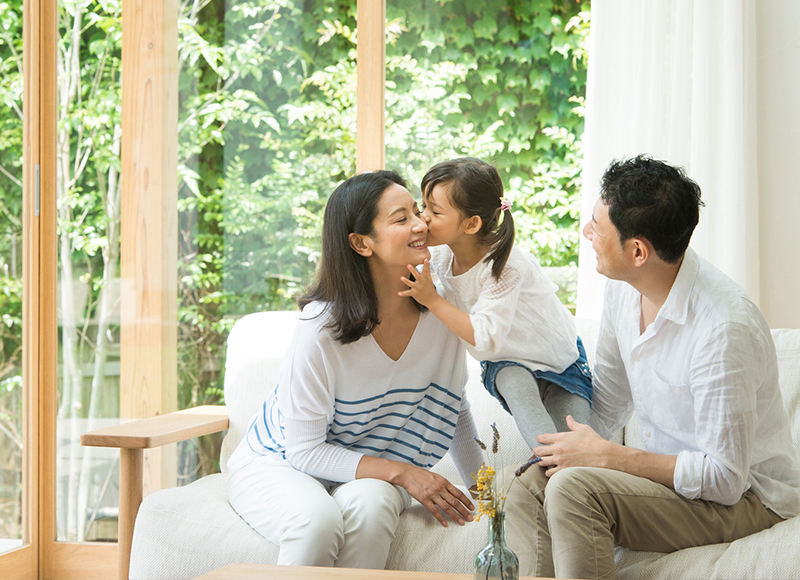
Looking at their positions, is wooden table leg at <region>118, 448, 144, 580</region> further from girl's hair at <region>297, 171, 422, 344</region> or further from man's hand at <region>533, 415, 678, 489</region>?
man's hand at <region>533, 415, 678, 489</region>

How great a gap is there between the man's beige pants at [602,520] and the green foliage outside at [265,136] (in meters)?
1.38

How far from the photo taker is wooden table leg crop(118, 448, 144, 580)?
6.30 feet

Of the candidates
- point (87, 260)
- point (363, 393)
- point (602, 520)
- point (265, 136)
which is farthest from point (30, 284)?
point (602, 520)

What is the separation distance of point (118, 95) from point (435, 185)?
1.64 meters

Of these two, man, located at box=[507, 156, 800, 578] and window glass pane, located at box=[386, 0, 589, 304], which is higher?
window glass pane, located at box=[386, 0, 589, 304]

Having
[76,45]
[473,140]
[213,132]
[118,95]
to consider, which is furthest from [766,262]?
[76,45]

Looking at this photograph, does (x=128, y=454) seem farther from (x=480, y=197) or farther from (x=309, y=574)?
(x=480, y=197)

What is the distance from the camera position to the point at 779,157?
2.57m

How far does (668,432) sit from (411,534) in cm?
64

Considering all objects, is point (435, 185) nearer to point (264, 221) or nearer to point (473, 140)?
point (473, 140)

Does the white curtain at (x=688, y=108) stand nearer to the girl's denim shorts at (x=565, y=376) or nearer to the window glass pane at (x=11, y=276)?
the girl's denim shorts at (x=565, y=376)

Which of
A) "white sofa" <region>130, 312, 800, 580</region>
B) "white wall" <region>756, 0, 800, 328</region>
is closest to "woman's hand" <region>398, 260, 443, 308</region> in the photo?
"white sofa" <region>130, 312, 800, 580</region>

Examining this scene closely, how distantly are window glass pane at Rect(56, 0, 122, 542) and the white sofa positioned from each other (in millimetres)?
898

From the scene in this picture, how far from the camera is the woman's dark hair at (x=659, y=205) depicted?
159cm
